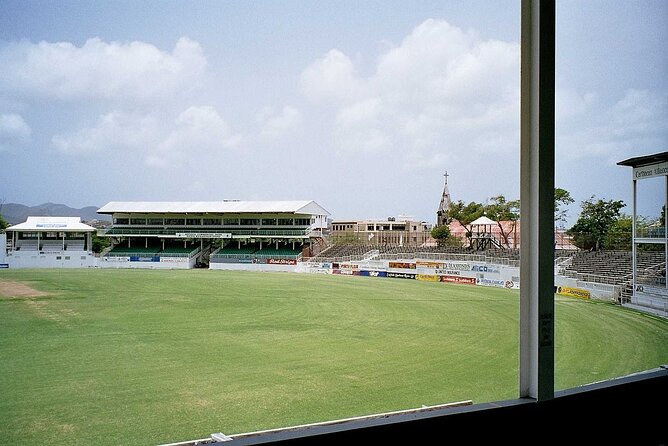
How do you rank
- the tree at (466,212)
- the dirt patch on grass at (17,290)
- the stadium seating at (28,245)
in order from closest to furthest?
the stadium seating at (28,245) < the dirt patch on grass at (17,290) < the tree at (466,212)

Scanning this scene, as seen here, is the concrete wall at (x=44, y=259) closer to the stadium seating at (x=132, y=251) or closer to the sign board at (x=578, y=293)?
the stadium seating at (x=132, y=251)

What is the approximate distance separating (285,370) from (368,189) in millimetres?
2761

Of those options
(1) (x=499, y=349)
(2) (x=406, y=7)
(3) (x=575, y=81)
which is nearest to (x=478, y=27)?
(2) (x=406, y=7)

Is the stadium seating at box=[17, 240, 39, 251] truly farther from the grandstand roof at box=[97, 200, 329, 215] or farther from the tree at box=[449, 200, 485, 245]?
the tree at box=[449, 200, 485, 245]

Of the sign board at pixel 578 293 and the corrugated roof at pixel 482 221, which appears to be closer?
the sign board at pixel 578 293

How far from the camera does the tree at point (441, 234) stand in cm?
1245

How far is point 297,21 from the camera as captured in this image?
566 cm

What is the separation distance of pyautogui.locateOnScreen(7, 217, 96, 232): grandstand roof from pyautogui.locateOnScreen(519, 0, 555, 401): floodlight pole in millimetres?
2971

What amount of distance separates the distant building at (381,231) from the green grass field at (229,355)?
1.46m

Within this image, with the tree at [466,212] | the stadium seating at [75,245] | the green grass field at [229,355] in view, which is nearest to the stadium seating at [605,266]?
the green grass field at [229,355]

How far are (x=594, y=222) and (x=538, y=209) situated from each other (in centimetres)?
510

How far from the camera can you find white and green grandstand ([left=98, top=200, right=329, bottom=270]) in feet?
18.5

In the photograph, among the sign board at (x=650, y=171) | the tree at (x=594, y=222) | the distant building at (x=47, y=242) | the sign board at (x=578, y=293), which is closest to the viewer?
the distant building at (x=47, y=242)

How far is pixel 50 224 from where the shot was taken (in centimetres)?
354
